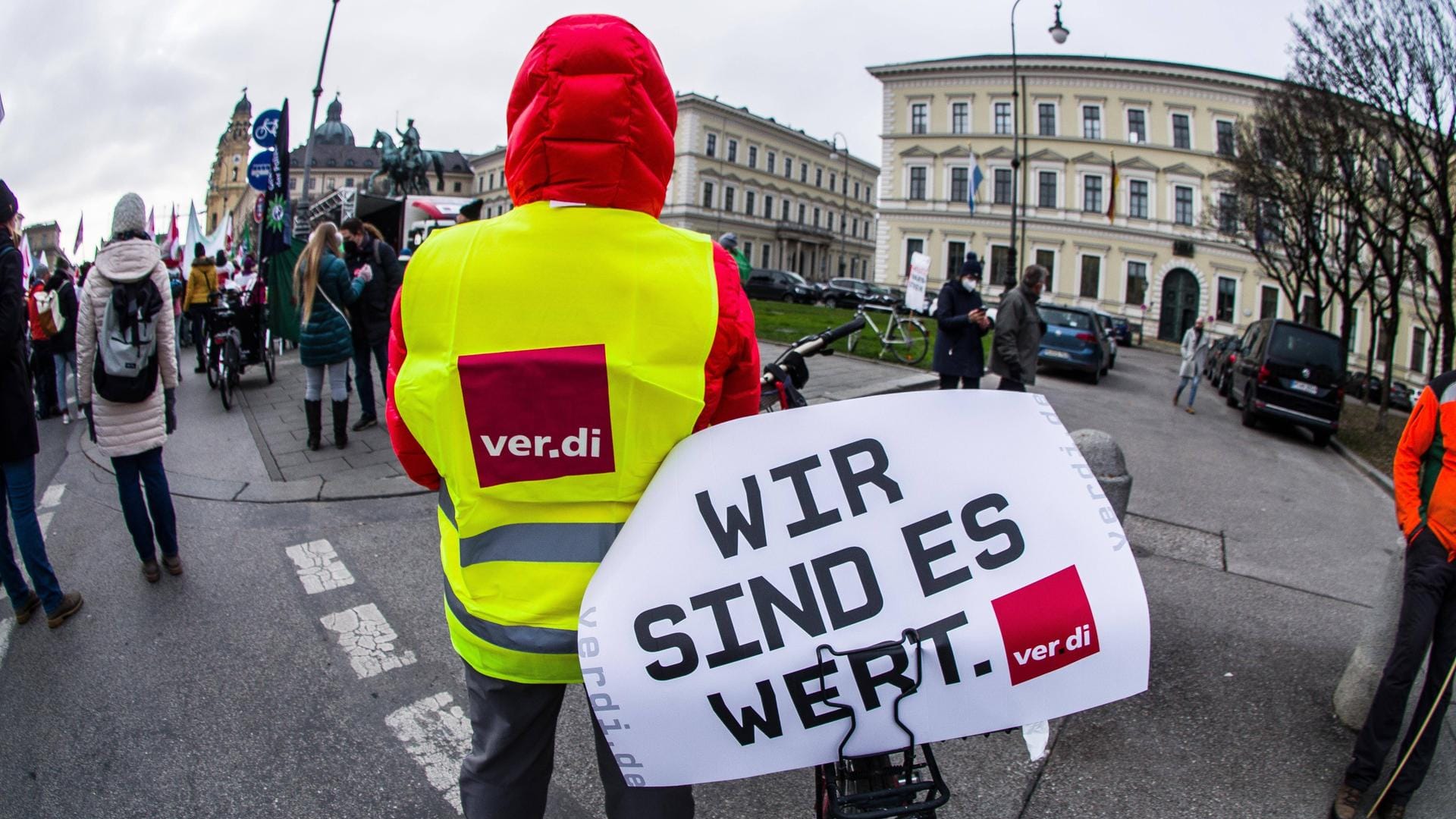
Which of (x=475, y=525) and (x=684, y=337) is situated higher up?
(x=684, y=337)

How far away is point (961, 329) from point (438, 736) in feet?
21.8

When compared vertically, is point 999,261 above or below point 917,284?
above

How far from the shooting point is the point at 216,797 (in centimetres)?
263

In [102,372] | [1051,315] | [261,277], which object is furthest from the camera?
[1051,315]

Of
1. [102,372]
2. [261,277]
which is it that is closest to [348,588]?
[102,372]

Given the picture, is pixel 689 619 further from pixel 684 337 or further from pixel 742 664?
pixel 684 337

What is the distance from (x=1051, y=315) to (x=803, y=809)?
16.5 m

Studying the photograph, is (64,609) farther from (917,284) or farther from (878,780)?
(917,284)

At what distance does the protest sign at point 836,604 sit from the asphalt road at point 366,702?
149 centimetres

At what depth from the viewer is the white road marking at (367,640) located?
3.49 metres

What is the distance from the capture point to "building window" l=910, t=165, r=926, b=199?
179 feet

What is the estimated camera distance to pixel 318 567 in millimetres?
4504

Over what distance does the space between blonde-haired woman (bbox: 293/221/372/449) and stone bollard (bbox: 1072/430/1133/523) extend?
19.2 feet

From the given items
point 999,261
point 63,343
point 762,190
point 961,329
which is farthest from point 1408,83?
point 762,190
